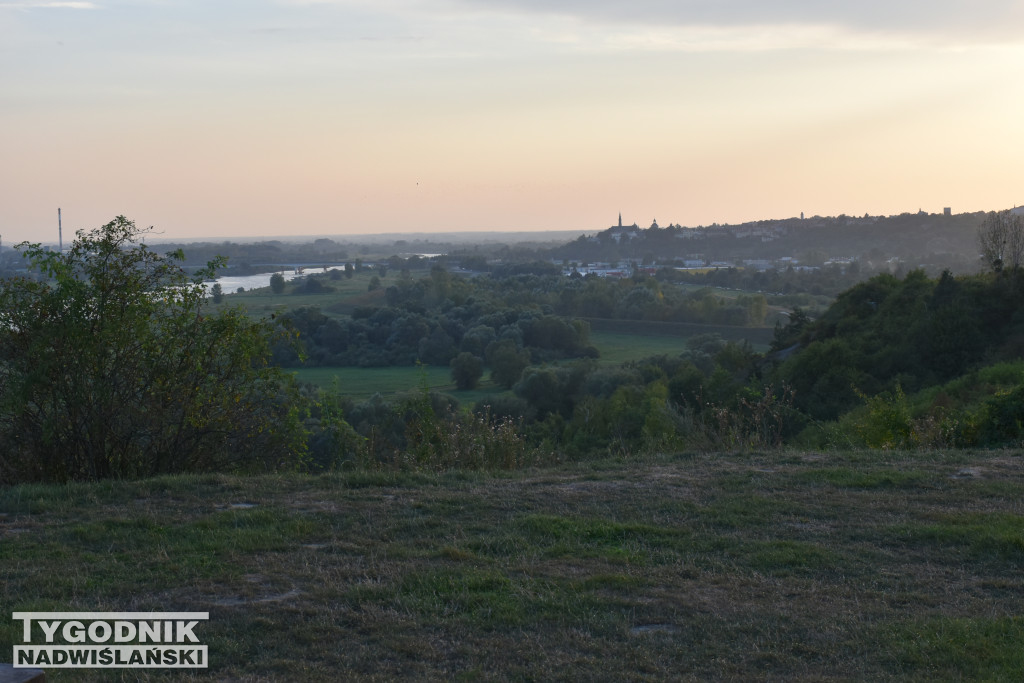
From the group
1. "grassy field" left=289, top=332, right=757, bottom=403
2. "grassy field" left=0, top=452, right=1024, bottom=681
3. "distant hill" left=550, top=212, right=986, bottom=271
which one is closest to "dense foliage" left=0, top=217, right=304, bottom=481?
"grassy field" left=0, top=452, right=1024, bottom=681

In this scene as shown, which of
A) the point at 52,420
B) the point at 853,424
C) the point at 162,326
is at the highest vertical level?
the point at 162,326

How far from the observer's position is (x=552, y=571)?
4820 mm

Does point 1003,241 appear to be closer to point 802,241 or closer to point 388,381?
point 388,381

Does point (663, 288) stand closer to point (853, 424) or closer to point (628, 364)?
point (628, 364)

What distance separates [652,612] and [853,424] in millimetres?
9115

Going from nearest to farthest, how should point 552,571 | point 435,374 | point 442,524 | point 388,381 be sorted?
point 552,571 → point 442,524 → point 388,381 → point 435,374

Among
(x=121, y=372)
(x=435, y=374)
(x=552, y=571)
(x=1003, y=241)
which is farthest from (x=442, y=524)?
(x=435, y=374)

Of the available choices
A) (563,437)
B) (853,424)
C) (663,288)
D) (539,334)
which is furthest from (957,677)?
(663,288)

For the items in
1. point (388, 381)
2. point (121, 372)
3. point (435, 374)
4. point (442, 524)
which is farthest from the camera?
point (435, 374)

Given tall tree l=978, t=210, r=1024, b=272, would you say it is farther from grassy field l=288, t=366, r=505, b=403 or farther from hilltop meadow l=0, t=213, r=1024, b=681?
grassy field l=288, t=366, r=505, b=403

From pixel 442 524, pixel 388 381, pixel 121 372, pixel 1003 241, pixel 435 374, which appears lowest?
pixel 435 374

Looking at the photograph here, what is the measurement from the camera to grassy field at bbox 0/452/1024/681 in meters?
3.70

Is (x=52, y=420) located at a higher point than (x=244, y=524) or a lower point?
higher

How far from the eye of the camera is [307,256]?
111625 millimetres
